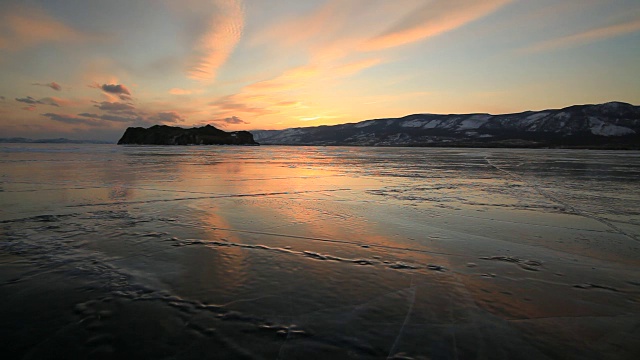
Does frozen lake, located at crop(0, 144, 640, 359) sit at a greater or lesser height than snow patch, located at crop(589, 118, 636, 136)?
lesser

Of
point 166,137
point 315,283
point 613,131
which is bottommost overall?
point 315,283

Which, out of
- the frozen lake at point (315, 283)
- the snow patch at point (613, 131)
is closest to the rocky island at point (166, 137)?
the frozen lake at point (315, 283)

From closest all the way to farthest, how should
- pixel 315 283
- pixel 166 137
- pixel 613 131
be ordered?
1. pixel 315 283
2. pixel 166 137
3. pixel 613 131

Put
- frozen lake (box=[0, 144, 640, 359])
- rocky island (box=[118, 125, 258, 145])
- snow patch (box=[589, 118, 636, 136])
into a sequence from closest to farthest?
frozen lake (box=[0, 144, 640, 359]) → rocky island (box=[118, 125, 258, 145]) → snow patch (box=[589, 118, 636, 136])

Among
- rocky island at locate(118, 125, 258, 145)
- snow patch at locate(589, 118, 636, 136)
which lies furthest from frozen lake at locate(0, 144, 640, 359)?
snow patch at locate(589, 118, 636, 136)

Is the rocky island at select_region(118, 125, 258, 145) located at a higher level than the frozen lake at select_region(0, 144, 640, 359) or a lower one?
higher

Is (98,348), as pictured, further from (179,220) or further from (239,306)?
(179,220)

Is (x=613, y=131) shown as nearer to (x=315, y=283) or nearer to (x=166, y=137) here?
(x=315, y=283)

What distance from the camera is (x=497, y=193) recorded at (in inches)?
478

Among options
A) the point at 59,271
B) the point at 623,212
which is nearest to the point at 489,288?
the point at 59,271

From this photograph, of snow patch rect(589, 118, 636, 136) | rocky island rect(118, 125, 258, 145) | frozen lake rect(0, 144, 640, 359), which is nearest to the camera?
frozen lake rect(0, 144, 640, 359)

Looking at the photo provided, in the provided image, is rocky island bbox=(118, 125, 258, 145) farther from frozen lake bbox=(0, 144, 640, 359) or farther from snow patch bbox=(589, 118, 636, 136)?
snow patch bbox=(589, 118, 636, 136)

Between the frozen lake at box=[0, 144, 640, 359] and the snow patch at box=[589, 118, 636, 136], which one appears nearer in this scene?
the frozen lake at box=[0, 144, 640, 359]

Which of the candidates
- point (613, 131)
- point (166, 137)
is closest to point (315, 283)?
point (166, 137)
